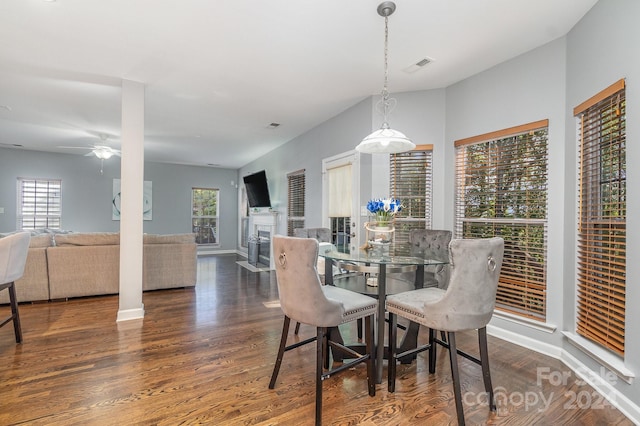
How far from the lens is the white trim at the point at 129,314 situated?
3.24 metres

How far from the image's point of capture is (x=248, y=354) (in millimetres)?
2492

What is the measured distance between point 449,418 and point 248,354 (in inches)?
60.6

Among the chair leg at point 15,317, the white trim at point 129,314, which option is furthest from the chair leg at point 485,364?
the chair leg at point 15,317

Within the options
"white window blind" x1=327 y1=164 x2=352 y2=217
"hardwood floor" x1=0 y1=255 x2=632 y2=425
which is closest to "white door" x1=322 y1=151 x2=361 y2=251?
"white window blind" x1=327 y1=164 x2=352 y2=217

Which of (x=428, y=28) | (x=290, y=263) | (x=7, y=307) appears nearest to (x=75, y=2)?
(x=290, y=263)

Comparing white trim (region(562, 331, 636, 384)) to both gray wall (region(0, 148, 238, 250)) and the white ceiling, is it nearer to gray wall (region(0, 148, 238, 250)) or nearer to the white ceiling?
the white ceiling

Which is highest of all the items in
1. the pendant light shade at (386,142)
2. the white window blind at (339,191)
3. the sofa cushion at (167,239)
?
the pendant light shade at (386,142)

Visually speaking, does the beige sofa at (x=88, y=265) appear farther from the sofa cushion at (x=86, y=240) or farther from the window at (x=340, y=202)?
the window at (x=340, y=202)

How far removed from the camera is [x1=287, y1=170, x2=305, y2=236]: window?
5.74 m

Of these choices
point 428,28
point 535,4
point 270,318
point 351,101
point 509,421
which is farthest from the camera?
point 351,101

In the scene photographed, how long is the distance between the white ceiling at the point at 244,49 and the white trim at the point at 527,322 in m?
2.47

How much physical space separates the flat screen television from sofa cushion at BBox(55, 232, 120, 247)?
10.6 feet

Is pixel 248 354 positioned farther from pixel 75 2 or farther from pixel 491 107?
pixel 491 107

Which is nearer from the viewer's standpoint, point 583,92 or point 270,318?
point 583,92
